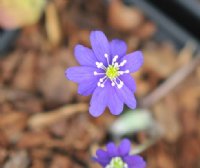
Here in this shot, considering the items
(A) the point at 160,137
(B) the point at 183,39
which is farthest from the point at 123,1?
(A) the point at 160,137

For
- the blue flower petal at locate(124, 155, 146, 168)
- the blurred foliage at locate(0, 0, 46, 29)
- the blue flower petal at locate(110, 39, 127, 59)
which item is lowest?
the blue flower petal at locate(124, 155, 146, 168)

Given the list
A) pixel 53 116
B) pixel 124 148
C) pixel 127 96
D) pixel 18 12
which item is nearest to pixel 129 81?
pixel 127 96

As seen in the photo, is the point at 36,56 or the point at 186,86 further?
the point at 186,86

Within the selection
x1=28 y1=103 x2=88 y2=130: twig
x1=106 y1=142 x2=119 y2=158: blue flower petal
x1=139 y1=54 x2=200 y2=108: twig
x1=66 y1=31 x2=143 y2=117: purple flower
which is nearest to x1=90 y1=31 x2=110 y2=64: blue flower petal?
A: x1=66 y1=31 x2=143 y2=117: purple flower

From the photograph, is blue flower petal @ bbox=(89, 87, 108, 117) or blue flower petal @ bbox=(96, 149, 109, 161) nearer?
blue flower petal @ bbox=(89, 87, 108, 117)

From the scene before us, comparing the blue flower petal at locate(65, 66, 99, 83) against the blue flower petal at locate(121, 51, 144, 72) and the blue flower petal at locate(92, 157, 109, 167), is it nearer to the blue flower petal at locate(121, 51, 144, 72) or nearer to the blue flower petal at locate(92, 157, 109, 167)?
the blue flower petal at locate(121, 51, 144, 72)

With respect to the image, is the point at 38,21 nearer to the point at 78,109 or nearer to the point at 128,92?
the point at 78,109

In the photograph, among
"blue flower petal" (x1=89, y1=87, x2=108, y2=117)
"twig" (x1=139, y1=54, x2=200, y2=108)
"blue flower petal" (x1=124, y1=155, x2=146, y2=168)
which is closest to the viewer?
"blue flower petal" (x1=89, y1=87, x2=108, y2=117)

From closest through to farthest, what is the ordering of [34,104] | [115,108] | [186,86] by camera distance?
[115,108]
[34,104]
[186,86]
